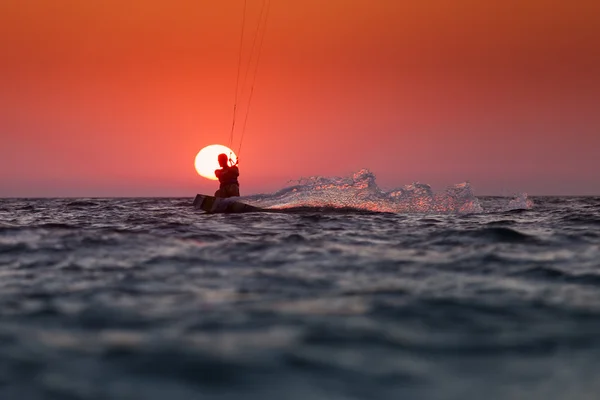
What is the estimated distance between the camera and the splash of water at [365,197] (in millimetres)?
20812

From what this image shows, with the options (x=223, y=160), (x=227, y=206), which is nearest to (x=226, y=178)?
(x=223, y=160)

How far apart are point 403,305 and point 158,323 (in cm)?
208

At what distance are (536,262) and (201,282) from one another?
4.39 m

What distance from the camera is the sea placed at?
3186 mm

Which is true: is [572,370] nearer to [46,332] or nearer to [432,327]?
[432,327]

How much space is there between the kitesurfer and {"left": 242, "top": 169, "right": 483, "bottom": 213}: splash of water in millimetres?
723

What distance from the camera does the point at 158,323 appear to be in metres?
4.36

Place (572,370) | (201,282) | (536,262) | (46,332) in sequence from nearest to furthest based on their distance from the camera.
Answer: (572,370), (46,332), (201,282), (536,262)

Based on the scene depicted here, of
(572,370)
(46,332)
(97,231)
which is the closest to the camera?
(572,370)

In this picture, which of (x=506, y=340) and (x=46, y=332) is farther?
(x=46, y=332)

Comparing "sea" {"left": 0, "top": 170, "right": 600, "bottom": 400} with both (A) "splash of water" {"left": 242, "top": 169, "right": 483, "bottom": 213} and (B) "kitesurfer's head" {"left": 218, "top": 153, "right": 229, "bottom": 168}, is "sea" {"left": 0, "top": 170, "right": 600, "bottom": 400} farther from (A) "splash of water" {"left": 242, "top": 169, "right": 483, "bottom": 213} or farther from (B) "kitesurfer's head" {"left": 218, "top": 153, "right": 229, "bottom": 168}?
(B) "kitesurfer's head" {"left": 218, "top": 153, "right": 229, "bottom": 168}

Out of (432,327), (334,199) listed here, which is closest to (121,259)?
→ (432,327)

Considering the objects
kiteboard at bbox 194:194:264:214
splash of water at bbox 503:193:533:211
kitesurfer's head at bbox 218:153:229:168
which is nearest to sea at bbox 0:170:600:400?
kiteboard at bbox 194:194:264:214

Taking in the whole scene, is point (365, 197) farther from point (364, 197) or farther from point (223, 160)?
point (223, 160)
